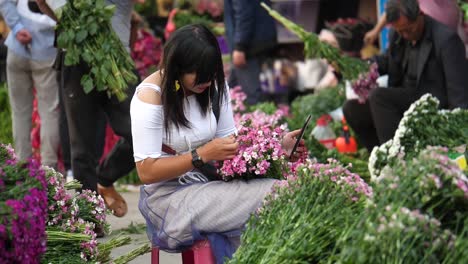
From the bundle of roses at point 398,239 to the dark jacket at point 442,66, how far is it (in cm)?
345

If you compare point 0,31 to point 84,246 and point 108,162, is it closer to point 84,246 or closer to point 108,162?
point 108,162

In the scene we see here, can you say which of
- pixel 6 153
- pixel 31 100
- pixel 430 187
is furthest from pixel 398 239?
pixel 31 100

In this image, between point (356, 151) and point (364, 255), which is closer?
point (364, 255)

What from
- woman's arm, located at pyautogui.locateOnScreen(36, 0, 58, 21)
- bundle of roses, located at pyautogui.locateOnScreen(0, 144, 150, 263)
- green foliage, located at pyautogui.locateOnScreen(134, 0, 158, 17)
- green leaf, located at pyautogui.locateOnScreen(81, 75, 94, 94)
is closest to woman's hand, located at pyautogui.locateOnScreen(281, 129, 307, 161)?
bundle of roses, located at pyautogui.locateOnScreen(0, 144, 150, 263)

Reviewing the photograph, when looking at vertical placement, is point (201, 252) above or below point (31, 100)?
above

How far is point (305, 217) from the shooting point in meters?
3.37

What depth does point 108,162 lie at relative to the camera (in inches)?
249

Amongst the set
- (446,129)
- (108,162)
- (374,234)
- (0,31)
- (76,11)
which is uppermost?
(374,234)

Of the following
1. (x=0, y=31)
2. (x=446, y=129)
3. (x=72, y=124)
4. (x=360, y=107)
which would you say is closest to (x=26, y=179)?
(x=72, y=124)

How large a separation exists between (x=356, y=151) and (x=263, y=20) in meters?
1.29

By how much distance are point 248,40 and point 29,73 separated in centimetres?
173

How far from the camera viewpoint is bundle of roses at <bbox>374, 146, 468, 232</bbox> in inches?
119

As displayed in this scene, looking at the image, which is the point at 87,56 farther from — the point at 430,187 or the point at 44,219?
the point at 430,187

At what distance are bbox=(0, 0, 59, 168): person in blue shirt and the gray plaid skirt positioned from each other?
3247 mm
